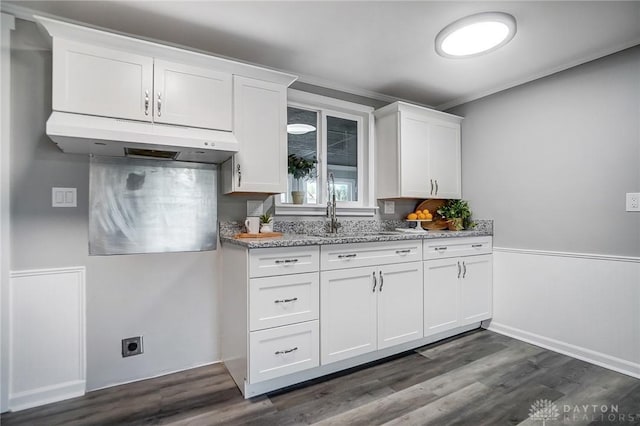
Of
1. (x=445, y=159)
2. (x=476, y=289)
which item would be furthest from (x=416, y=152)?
(x=476, y=289)

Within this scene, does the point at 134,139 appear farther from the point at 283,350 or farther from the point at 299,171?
the point at 283,350

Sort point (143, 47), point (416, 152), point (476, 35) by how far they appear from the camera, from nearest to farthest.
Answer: point (143, 47) → point (476, 35) → point (416, 152)

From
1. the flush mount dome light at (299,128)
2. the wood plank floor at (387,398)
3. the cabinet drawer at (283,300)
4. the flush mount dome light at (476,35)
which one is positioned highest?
the flush mount dome light at (476,35)

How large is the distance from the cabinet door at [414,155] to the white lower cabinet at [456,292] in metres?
0.73

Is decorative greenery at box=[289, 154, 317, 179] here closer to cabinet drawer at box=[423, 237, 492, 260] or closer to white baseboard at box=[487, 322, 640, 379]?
cabinet drawer at box=[423, 237, 492, 260]

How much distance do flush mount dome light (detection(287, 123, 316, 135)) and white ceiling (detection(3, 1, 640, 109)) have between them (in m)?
0.40

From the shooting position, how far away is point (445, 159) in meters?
3.27

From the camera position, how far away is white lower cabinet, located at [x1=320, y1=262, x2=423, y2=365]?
2133 millimetres

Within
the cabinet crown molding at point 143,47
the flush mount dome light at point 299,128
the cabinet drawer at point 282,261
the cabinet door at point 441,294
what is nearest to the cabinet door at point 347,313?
the cabinet drawer at point 282,261

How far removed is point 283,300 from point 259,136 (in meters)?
Answer: 1.14

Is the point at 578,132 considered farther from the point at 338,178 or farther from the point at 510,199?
the point at 338,178

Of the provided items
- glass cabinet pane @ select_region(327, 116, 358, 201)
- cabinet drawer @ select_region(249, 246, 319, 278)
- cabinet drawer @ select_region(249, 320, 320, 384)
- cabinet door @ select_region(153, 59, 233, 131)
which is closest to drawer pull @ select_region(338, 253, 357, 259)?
cabinet drawer @ select_region(249, 246, 319, 278)

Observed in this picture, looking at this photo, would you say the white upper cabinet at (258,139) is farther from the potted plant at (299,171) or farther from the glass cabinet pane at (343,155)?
the glass cabinet pane at (343,155)

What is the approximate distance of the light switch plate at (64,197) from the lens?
1.94 metres
